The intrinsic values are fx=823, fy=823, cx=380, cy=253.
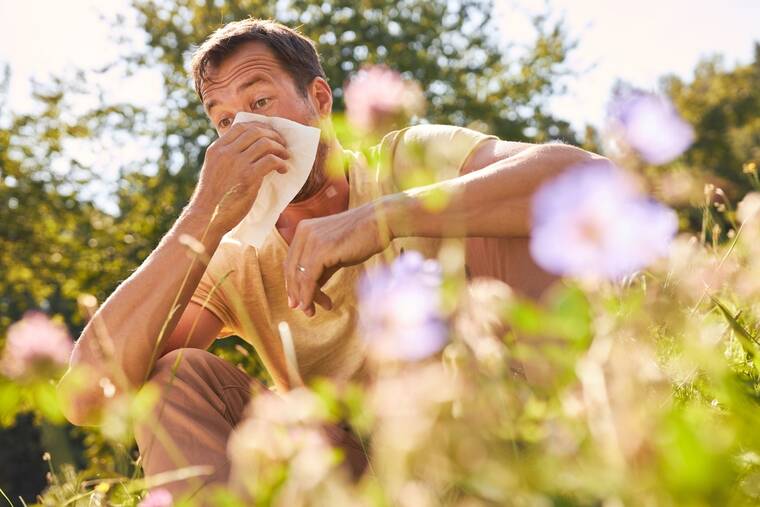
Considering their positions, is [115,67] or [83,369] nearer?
[83,369]

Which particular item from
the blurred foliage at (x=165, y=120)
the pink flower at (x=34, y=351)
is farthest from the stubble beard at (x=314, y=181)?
the blurred foliage at (x=165, y=120)

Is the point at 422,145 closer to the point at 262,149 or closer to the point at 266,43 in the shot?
the point at 262,149

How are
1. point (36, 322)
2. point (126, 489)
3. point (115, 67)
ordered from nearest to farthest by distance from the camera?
point (126, 489)
point (36, 322)
point (115, 67)

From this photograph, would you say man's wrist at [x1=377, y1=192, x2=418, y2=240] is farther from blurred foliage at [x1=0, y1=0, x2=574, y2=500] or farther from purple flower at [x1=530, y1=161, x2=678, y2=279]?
blurred foliage at [x1=0, y1=0, x2=574, y2=500]

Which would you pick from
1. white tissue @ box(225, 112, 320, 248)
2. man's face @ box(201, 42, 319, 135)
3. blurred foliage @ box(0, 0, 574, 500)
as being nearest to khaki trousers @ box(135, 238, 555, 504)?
white tissue @ box(225, 112, 320, 248)

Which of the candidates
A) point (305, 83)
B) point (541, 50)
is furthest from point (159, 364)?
point (541, 50)

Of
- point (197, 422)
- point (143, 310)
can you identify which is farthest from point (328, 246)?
point (143, 310)

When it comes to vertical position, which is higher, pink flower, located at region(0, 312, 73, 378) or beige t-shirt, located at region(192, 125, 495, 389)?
pink flower, located at region(0, 312, 73, 378)

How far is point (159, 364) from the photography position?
190 cm

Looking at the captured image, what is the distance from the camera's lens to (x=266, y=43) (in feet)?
9.53

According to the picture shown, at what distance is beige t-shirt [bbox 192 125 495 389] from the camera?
253 centimetres

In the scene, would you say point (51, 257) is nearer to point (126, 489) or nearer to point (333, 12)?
point (333, 12)

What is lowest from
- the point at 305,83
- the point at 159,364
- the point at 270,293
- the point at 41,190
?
the point at 41,190

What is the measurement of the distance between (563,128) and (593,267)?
12296 mm
